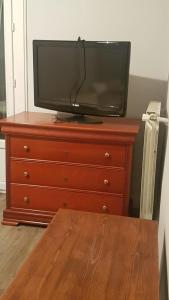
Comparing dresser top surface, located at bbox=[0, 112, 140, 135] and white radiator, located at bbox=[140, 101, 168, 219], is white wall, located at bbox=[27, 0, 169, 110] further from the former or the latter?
white radiator, located at bbox=[140, 101, 168, 219]

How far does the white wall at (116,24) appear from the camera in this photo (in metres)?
2.70

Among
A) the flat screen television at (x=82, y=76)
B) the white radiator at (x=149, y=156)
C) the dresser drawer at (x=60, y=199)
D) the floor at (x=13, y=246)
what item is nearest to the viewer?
the white radiator at (x=149, y=156)

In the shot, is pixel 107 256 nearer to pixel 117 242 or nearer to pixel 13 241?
pixel 117 242

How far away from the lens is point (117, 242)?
1348 millimetres

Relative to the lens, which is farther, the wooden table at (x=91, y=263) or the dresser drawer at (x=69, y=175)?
the dresser drawer at (x=69, y=175)

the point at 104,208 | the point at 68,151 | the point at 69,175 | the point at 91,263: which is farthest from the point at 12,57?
the point at 91,263

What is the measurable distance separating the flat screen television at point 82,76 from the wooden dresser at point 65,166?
0.47 ft

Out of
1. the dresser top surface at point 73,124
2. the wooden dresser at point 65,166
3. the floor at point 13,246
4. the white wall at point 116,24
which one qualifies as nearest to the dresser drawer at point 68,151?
the wooden dresser at point 65,166

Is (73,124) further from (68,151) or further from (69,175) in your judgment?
(69,175)

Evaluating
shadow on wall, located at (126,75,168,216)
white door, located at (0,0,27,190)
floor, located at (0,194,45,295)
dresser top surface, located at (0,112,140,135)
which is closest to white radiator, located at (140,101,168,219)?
dresser top surface, located at (0,112,140,135)

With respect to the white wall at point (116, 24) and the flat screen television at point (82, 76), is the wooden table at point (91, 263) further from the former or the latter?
the white wall at point (116, 24)

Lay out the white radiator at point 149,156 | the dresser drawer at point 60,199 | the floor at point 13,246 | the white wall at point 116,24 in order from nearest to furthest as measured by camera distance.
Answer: the white radiator at point 149,156 → the floor at point 13,246 → the dresser drawer at point 60,199 → the white wall at point 116,24

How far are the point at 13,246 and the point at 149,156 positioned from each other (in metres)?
1.16

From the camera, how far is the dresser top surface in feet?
7.86
